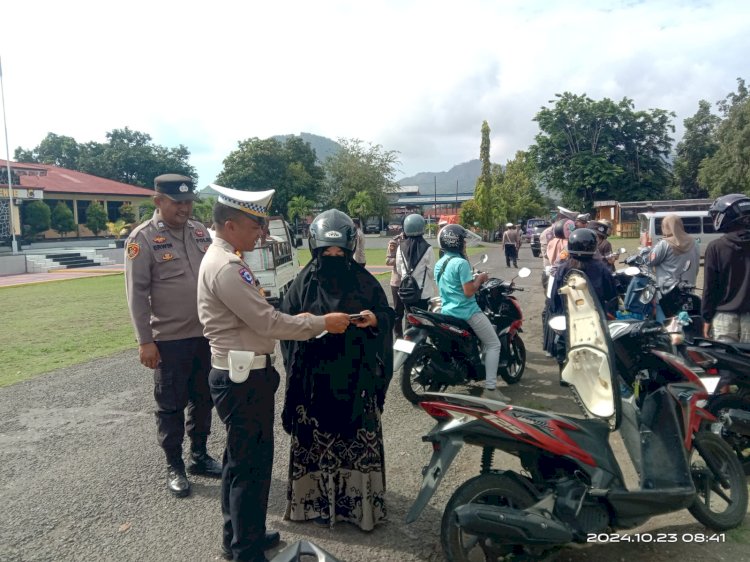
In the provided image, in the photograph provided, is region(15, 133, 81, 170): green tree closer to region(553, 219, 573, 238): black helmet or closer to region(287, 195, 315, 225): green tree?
region(287, 195, 315, 225): green tree

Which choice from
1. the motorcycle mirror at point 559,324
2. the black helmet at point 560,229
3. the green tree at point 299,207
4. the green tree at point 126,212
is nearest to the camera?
the motorcycle mirror at point 559,324

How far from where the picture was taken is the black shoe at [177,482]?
12.1ft

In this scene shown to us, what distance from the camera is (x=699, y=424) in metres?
3.18

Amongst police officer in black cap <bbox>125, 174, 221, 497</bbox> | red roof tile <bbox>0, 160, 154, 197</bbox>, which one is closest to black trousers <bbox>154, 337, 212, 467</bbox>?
police officer in black cap <bbox>125, 174, 221, 497</bbox>

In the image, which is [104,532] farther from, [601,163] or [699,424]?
[601,163]

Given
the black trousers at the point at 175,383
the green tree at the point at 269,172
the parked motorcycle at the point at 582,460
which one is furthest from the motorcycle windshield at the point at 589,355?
the green tree at the point at 269,172

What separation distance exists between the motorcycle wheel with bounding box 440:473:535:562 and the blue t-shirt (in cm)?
272

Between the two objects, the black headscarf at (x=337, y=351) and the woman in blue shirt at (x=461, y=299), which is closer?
the black headscarf at (x=337, y=351)

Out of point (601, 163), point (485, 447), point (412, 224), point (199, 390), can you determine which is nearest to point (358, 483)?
point (485, 447)

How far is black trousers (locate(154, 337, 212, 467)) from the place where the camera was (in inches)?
146

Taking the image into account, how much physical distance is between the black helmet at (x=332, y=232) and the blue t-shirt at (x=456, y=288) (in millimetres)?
2177

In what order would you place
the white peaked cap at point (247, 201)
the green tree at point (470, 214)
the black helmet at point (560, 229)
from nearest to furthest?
the white peaked cap at point (247, 201), the black helmet at point (560, 229), the green tree at point (470, 214)

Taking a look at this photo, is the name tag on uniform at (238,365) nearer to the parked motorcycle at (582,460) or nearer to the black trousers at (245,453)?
the black trousers at (245,453)

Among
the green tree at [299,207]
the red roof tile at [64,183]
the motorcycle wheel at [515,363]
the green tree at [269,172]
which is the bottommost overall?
the motorcycle wheel at [515,363]
